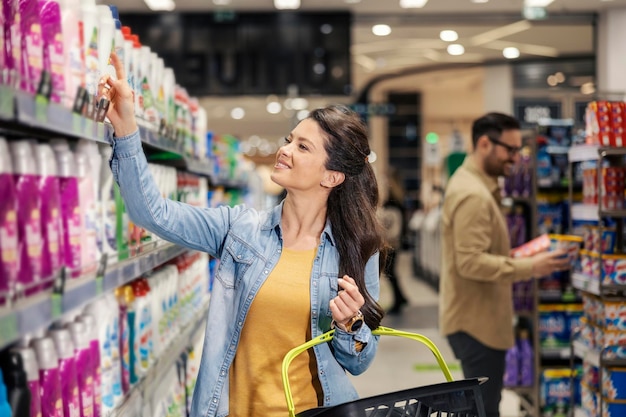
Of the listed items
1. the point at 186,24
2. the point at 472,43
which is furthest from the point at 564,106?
the point at 186,24

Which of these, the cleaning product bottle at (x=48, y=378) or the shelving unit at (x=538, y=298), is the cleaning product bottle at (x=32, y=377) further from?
the shelving unit at (x=538, y=298)

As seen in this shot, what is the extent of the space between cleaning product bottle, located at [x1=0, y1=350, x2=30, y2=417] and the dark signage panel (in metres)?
7.89

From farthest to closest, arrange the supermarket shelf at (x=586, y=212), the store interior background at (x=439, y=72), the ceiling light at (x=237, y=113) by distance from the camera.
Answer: the ceiling light at (x=237, y=113) → the store interior background at (x=439, y=72) → the supermarket shelf at (x=586, y=212)

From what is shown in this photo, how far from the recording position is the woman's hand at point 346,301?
196cm

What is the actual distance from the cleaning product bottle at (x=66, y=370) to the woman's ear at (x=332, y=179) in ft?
2.70

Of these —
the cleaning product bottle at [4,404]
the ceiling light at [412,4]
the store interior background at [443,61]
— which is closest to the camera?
the cleaning product bottle at [4,404]

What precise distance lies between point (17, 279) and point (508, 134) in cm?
311

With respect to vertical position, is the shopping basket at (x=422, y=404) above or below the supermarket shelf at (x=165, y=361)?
above

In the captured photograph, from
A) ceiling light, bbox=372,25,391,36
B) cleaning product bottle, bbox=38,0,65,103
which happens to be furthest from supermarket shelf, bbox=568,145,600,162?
ceiling light, bbox=372,25,391,36

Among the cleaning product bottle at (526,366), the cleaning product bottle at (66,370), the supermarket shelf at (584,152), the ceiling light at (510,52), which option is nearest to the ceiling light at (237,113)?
the ceiling light at (510,52)

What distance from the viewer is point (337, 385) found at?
2217 millimetres

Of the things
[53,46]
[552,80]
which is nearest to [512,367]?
[53,46]

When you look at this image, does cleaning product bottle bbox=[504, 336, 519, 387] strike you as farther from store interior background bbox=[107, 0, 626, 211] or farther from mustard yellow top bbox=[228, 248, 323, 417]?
mustard yellow top bbox=[228, 248, 323, 417]

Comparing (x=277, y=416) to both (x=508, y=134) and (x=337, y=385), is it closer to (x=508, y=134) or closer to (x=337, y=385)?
(x=337, y=385)
